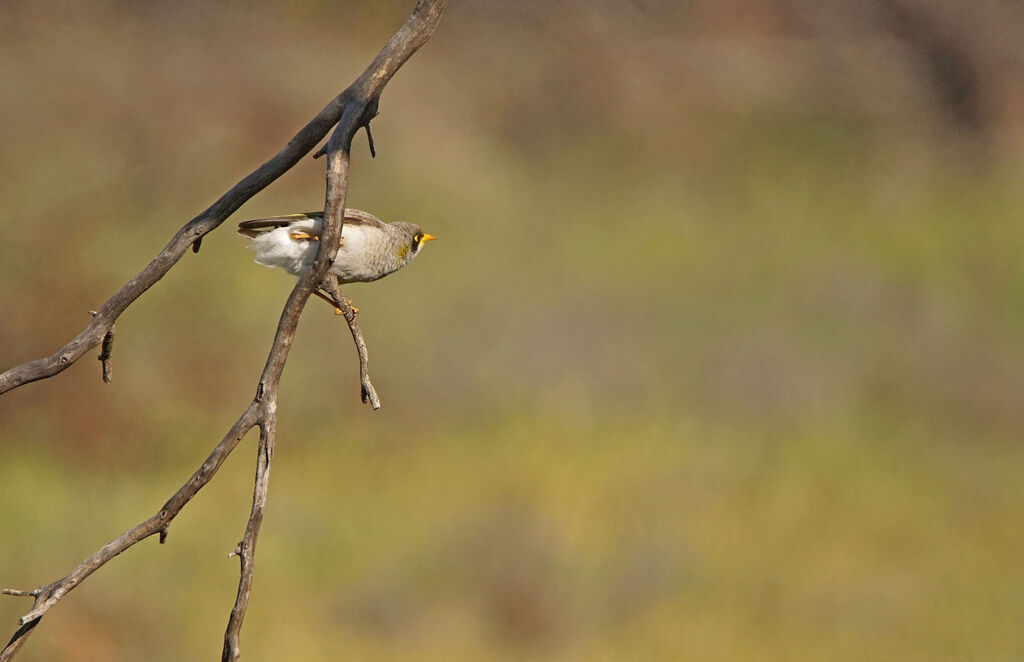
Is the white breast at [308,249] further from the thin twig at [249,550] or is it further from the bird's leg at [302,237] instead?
the thin twig at [249,550]

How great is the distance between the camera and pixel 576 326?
16953 mm

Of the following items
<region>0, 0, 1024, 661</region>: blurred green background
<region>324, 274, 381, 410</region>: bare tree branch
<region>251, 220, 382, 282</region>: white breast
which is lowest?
<region>0, 0, 1024, 661</region>: blurred green background

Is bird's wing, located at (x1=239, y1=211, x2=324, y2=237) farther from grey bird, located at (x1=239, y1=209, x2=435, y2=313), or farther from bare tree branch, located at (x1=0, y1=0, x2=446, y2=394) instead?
bare tree branch, located at (x1=0, y1=0, x2=446, y2=394)

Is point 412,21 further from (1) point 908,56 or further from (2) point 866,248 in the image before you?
(1) point 908,56

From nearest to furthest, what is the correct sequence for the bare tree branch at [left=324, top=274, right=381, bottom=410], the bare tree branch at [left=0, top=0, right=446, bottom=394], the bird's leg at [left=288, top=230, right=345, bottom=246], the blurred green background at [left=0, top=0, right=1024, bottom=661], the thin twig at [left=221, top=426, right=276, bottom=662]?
the thin twig at [left=221, top=426, right=276, bottom=662]
the bare tree branch at [left=0, top=0, right=446, bottom=394]
the bare tree branch at [left=324, top=274, right=381, bottom=410]
the bird's leg at [left=288, top=230, right=345, bottom=246]
the blurred green background at [left=0, top=0, right=1024, bottom=661]

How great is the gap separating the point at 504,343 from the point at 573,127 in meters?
6.08

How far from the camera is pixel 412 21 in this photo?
4281 millimetres

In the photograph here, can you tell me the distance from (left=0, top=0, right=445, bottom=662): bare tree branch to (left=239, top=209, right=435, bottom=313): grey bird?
0.96 metres

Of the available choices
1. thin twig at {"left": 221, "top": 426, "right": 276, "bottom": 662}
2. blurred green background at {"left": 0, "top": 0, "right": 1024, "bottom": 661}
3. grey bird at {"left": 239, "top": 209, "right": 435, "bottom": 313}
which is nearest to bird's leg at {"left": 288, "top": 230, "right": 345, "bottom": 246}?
grey bird at {"left": 239, "top": 209, "right": 435, "bottom": 313}

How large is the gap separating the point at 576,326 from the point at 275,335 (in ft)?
43.5

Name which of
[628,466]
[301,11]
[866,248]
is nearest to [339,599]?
[628,466]

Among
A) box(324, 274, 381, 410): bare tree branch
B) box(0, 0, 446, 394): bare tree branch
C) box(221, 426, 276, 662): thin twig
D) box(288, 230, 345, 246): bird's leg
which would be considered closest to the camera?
box(221, 426, 276, 662): thin twig

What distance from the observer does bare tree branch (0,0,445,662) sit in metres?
3.36

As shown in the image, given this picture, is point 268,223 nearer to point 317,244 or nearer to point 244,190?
point 317,244
